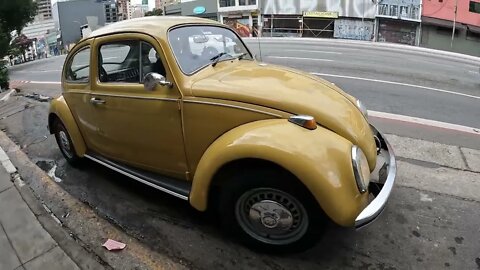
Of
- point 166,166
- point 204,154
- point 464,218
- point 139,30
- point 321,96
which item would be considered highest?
point 139,30

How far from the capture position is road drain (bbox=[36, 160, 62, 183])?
4.62 meters

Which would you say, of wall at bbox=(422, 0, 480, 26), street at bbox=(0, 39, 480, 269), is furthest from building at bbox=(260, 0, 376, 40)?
street at bbox=(0, 39, 480, 269)

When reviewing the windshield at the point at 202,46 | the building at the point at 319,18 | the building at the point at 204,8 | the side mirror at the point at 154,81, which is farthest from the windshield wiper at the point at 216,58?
the building at the point at 204,8

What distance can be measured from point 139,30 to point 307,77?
5.27ft

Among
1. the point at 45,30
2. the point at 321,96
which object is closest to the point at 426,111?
the point at 321,96

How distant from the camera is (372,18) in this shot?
120 ft

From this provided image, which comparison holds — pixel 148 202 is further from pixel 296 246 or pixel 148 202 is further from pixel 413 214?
pixel 413 214

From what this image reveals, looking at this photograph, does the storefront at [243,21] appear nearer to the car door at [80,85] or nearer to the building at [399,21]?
the building at [399,21]

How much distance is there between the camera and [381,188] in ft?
9.83

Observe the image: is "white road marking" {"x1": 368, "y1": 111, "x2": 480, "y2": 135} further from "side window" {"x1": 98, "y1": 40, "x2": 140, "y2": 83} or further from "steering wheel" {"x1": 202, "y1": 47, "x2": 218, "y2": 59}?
"side window" {"x1": 98, "y1": 40, "x2": 140, "y2": 83}

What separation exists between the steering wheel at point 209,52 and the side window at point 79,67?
Answer: 52.1 inches

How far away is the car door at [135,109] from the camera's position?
334cm

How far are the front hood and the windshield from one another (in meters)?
0.21

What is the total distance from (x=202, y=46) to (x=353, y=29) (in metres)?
37.0
